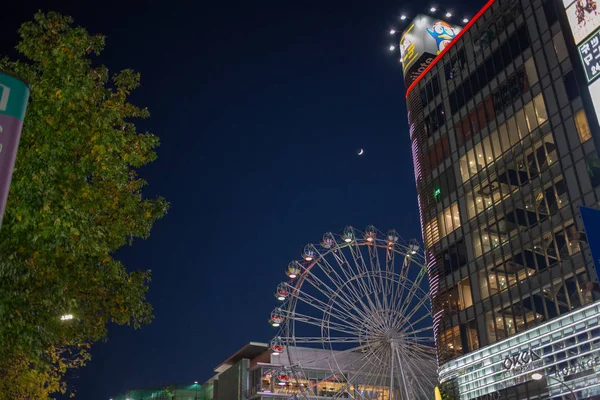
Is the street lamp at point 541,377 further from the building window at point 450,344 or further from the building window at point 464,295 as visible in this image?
the building window at point 464,295

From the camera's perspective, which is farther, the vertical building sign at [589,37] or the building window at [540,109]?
the building window at [540,109]

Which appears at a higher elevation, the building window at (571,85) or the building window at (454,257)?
the building window at (571,85)

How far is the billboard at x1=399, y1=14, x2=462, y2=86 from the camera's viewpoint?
6091 cm

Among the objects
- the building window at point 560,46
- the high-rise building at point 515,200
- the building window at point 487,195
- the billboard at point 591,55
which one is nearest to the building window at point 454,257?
the high-rise building at point 515,200

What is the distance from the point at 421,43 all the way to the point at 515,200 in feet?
93.0

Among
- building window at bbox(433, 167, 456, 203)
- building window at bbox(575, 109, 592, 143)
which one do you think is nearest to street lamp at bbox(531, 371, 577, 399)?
building window at bbox(575, 109, 592, 143)

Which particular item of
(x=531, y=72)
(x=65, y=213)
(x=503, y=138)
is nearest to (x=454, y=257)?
(x=503, y=138)

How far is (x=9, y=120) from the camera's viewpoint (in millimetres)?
4238

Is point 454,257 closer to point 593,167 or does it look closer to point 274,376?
point 593,167

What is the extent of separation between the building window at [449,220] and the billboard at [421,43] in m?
19.6

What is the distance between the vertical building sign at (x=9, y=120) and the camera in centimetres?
404

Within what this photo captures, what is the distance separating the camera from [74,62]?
13.7 metres

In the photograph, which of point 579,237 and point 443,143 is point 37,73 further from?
point 443,143

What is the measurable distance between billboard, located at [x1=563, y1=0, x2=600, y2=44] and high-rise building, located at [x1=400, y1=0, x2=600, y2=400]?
6 centimetres
